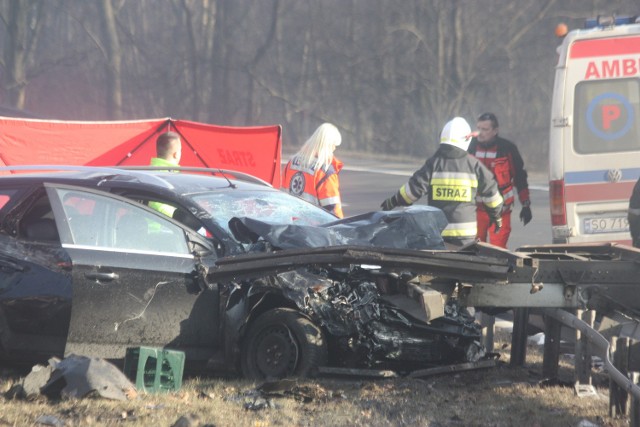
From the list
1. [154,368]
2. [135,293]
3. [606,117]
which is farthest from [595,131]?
[154,368]

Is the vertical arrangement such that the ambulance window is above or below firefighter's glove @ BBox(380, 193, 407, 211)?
above

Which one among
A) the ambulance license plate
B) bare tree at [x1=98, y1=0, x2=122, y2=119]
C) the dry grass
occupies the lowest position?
the dry grass

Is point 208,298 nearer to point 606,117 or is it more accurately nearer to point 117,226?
point 117,226

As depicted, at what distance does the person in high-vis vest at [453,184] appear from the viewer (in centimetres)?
880

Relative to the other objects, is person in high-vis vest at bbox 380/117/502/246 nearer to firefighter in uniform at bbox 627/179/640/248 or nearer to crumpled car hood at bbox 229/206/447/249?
firefighter in uniform at bbox 627/179/640/248

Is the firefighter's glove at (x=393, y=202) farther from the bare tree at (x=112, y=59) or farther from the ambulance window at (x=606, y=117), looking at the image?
the bare tree at (x=112, y=59)

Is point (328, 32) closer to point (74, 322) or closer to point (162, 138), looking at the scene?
point (162, 138)

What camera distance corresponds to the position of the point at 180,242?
6363 millimetres

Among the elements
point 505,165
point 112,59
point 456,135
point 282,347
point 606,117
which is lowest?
point 282,347

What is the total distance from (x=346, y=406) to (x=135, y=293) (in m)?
1.46

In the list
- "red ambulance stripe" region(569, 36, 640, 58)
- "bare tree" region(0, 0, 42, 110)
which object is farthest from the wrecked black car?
"bare tree" region(0, 0, 42, 110)

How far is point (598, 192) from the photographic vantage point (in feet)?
32.1

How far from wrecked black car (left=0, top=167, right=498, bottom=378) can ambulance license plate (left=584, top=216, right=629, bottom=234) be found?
3750mm

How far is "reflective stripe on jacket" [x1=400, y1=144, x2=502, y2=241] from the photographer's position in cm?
881
